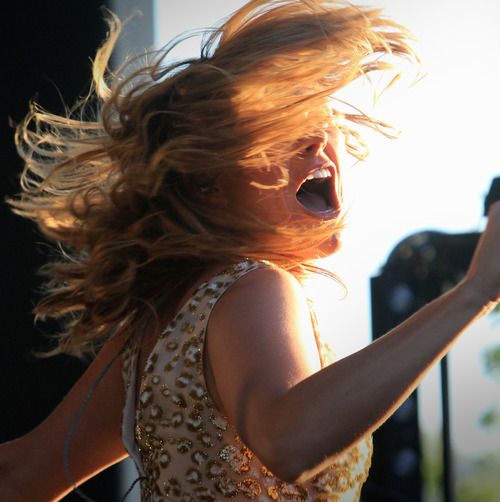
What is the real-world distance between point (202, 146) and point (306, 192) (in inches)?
7.1

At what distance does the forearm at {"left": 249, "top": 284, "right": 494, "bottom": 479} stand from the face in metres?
0.34

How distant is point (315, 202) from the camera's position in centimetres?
104

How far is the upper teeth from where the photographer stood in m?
1.00

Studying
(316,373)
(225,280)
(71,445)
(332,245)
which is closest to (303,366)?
(316,373)

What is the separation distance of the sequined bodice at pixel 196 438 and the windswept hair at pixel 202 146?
110 millimetres

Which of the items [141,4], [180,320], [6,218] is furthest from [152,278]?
[141,4]

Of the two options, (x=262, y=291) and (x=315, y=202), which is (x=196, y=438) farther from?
(x=315, y=202)

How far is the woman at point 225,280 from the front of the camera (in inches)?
27.1

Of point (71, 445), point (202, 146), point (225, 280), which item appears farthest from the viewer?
point (71, 445)

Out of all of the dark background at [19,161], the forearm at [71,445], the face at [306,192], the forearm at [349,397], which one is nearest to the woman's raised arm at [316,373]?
the forearm at [349,397]

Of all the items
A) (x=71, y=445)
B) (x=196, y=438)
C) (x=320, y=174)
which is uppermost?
(x=320, y=174)

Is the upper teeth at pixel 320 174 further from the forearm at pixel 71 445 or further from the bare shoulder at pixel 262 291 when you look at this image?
the forearm at pixel 71 445

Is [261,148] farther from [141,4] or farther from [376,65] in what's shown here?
[141,4]

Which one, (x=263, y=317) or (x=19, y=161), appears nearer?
(x=263, y=317)
